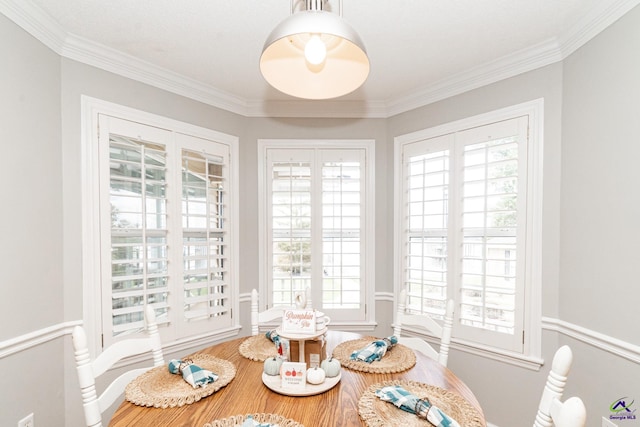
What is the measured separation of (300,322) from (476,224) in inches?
63.8

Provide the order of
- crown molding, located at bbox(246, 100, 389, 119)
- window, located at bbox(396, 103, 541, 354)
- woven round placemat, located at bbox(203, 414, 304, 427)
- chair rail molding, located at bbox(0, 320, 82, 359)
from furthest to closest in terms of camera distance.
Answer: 1. crown molding, located at bbox(246, 100, 389, 119)
2. window, located at bbox(396, 103, 541, 354)
3. chair rail molding, located at bbox(0, 320, 82, 359)
4. woven round placemat, located at bbox(203, 414, 304, 427)

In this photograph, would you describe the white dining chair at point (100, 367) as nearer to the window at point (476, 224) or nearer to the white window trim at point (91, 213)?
the white window trim at point (91, 213)

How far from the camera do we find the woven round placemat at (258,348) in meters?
1.64

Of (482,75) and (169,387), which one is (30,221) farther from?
(482,75)

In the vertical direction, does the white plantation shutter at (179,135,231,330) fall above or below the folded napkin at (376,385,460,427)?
above

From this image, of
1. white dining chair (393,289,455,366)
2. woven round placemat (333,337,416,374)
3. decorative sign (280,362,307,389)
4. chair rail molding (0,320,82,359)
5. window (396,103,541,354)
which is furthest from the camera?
window (396,103,541,354)

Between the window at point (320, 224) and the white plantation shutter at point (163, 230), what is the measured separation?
1.34 ft

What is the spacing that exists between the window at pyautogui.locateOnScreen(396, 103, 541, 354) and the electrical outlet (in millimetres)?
2524

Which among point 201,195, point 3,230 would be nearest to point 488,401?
point 201,195

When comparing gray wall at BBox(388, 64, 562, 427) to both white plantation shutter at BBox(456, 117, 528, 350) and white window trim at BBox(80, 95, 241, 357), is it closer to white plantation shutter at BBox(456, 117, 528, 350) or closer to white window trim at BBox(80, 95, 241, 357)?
white plantation shutter at BBox(456, 117, 528, 350)

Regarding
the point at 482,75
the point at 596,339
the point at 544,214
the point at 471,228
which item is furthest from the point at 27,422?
the point at 482,75

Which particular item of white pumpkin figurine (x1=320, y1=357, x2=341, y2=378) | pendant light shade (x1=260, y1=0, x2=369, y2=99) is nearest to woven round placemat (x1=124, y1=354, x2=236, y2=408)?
white pumpkin figurine (x1=320, y1=357, x2=341, y2=378)

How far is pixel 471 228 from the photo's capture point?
2389mm

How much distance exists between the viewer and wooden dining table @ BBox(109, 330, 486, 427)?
1.11m
